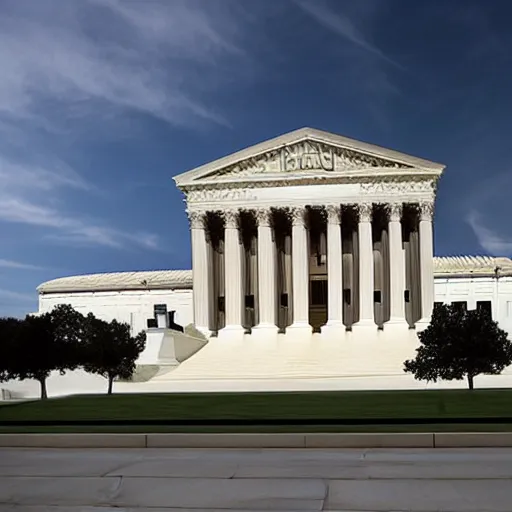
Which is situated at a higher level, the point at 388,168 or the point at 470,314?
the point at 388,168

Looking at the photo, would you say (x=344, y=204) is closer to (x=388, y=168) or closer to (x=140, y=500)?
(x=388, y=168)

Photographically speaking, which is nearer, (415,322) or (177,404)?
(177,404)

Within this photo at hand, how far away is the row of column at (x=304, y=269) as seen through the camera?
5416 cm

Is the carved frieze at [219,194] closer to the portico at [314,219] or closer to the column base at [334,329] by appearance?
the portico at [314,219]

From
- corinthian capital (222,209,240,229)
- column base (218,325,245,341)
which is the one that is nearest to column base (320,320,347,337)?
column base (218,325,245,341)

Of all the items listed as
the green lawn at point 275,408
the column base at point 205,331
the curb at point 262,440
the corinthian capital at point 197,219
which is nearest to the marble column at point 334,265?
the column base at point 205,331

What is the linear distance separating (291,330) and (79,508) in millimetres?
46019

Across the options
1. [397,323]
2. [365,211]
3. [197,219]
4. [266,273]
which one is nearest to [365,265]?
[365,211]

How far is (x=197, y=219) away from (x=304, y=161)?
8.32 m

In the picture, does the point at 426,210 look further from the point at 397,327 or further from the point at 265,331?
the point at 265,331

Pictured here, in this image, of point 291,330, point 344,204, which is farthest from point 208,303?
point 344,204

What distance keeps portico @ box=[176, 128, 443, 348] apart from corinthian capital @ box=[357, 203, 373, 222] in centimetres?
7

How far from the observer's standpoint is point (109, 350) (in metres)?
35.9

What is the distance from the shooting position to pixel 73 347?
3372 cm
